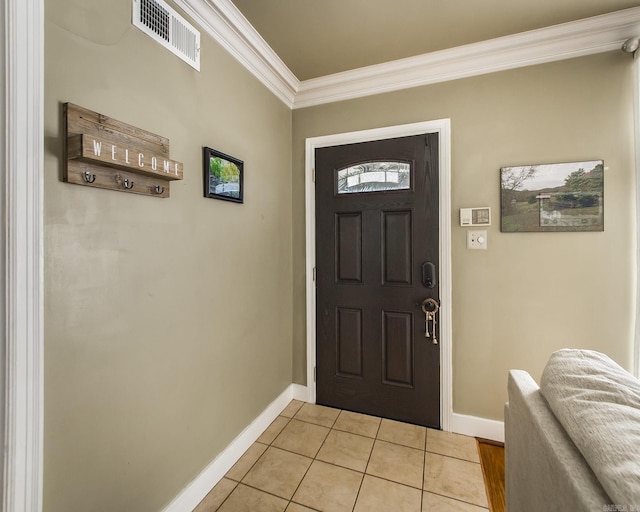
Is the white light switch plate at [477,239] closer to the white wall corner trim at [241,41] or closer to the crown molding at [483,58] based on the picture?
the crown molding at [483,58]

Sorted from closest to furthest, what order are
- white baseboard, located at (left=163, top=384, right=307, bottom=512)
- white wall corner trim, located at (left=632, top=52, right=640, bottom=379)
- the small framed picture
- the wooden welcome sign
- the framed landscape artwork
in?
1. the wooden welcome sign
2. white baseboard, located at (left=163, top=384, right=307, bottom=512)
3. the small framed picture
4. white wall corner trim, located at (left=632, top=52, right=640, bottom=379)
5. the framed landscape artwork

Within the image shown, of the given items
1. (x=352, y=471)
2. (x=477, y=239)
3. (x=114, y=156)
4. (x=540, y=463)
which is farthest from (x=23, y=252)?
(x=477, y=239)

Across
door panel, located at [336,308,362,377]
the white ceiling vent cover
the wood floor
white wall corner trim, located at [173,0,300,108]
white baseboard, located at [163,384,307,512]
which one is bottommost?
the wood floor

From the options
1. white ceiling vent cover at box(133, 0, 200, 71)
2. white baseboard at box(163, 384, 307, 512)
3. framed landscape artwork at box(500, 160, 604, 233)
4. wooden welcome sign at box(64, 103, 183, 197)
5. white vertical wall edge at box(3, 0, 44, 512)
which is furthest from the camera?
→ framed landscape artwork at box(500, 160, 604, 233)

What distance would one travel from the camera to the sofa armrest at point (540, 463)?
0.65 metres

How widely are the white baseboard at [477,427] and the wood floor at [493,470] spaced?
0.04 metres

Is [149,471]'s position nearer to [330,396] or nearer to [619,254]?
[330,396]

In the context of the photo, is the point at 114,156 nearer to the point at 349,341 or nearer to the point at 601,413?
the point at 601,413

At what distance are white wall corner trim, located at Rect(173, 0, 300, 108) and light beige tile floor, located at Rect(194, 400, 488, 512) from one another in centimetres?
229

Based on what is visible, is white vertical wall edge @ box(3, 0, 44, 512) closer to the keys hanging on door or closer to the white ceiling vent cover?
the white ceiling vent cover

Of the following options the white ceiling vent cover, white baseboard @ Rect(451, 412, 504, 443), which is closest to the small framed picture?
the white ceiling vent cover

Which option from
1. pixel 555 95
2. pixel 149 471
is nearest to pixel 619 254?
pixel 555 95

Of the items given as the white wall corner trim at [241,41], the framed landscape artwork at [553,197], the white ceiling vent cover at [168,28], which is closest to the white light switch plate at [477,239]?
the framed landscape artwork at [553,197]

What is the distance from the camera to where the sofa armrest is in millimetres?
647
